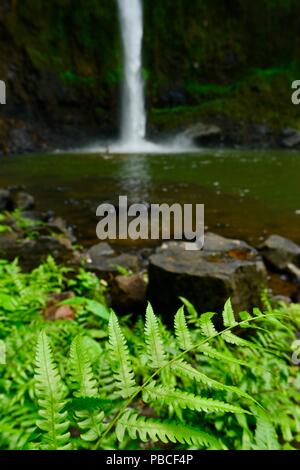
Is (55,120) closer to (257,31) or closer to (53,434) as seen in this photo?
(257,31)

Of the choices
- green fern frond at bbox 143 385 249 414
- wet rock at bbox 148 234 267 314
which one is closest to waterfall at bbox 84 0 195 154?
wet rock at bbox 148 234 267 314

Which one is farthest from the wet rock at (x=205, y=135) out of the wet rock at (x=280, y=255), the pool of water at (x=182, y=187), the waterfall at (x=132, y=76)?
the wet rock at (x=280, y=255)

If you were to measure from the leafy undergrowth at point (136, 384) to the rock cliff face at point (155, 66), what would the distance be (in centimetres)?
2645

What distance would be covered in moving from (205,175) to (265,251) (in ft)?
34.2

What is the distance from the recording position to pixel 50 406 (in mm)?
784

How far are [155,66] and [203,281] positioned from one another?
39.3 m

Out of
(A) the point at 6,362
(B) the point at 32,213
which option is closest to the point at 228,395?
(A) the point at 6,362

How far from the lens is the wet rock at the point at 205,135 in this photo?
33.1 meters

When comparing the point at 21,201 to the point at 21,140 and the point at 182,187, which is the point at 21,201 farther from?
the point at 21,140

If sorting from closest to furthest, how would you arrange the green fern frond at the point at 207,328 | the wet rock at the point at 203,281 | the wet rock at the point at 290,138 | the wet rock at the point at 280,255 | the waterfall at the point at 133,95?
the green fern frond at the point at 207,328 → the wet rock at the point at 203,281 → the wet rock at the point at 280,255 → the wet rock at the point at 290,138 → the waterfall at the point at 133,95

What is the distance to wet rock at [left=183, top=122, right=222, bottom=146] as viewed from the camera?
33094mm

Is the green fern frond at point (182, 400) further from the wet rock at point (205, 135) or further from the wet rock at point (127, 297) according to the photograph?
the wet rock at point (205, 135)

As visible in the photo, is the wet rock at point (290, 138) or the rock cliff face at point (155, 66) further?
the rock cliff face at point (155, 66)

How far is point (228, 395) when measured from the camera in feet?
7.61
